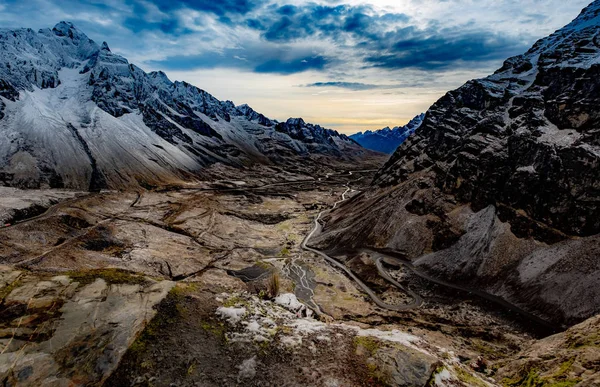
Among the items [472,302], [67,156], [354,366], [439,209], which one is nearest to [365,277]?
[472,302]

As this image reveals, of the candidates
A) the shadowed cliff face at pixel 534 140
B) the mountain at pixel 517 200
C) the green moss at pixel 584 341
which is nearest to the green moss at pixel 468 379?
the green moss at pixel 584 341

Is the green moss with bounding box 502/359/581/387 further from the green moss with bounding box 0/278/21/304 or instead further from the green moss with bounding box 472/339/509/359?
the green moss with bounding box 0/278/21/304

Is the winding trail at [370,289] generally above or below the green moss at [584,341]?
below

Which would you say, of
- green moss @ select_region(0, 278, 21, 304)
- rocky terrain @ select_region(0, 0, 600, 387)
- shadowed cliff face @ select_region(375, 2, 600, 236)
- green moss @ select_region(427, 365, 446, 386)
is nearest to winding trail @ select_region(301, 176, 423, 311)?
rocky terrain @ select_region(0, 0, 600, 387)

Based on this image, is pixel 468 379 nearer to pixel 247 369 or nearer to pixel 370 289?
pixel 247 369

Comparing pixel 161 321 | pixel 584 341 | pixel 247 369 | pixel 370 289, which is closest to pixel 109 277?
pixel 161 321

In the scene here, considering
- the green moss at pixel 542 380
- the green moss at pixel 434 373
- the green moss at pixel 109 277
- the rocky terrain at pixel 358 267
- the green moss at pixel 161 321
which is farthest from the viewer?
the green moss at pixel 109 277

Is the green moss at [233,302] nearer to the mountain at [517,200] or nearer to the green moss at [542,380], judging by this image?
the green moss at [542,380]
